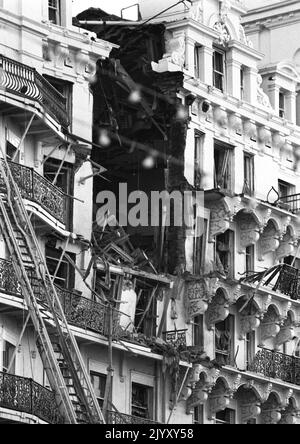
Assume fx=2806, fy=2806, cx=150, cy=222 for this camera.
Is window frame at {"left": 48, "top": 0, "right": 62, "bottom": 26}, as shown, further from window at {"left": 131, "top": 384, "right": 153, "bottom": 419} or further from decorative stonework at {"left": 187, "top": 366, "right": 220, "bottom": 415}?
decorative stonework at {"left": 187, "top": 366, "right": 220, "bottom": 415}

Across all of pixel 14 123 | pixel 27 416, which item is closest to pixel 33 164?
pixel 14 123

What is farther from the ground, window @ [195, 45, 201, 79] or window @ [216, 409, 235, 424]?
window @ [195, 45, 201, 79]

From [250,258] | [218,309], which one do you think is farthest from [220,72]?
[218,309]

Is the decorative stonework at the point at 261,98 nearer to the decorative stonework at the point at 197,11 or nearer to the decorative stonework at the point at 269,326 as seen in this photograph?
the decorative stonework at the point at 197,11

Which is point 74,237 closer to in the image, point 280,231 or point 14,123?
point 14,123

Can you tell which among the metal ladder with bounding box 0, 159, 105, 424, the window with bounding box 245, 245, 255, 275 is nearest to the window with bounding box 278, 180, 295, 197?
the window with bounding box 245, 245, 255, 275

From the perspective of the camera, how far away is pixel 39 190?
84.6 metres

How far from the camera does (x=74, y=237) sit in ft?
287

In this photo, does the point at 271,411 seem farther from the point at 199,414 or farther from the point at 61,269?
the point at 61,269

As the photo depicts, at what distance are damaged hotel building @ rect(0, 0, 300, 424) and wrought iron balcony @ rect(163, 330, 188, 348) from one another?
7cm

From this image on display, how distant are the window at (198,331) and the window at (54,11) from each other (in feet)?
36.9

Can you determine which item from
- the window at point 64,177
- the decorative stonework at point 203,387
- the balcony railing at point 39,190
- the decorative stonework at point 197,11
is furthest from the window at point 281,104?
the balcony railing at point 39,190

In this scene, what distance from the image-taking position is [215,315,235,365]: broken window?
3708 inches

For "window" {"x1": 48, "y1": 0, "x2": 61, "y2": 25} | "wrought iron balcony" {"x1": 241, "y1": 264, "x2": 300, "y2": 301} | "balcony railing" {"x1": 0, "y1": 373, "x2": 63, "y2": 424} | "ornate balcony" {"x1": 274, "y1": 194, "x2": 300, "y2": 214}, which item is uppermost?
"window" {"x1": 48, "y1": 0, "x2": 61, "y2": 25}
